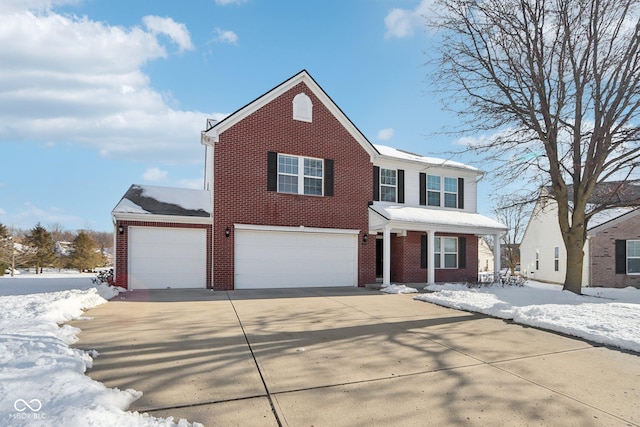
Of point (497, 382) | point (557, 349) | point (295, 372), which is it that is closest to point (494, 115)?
Answer: point (557, 349)

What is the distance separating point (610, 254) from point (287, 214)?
17524 millimetres

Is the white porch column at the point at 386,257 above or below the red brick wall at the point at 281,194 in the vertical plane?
below

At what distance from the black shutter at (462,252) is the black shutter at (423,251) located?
1.99 metres

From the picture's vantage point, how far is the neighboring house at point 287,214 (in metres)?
11.8

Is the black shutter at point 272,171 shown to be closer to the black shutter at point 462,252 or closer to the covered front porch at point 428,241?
the covered front porch at point 428,241

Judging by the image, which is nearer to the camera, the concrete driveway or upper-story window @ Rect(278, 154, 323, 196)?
the concrete driveway

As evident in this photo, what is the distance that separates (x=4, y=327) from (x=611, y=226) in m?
24.1

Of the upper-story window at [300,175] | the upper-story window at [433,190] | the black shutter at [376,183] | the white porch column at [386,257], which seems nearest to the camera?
the upper-story window at [300,175]

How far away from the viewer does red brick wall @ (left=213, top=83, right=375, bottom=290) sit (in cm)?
1200

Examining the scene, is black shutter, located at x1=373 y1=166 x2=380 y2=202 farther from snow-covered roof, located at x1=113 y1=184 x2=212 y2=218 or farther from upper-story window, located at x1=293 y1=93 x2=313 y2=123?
snow-covered roof, located at x1=113 y1=184 x2=212 y2=218
